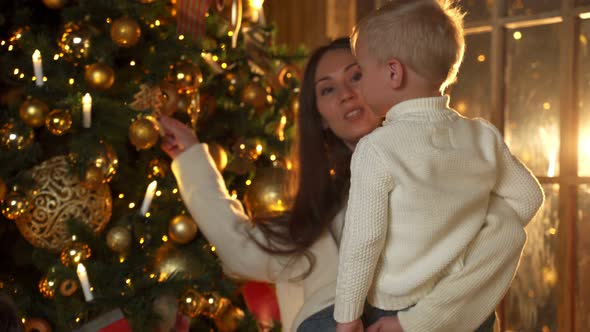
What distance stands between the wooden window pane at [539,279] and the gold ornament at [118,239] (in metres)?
1.40

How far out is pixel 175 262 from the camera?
1959mm

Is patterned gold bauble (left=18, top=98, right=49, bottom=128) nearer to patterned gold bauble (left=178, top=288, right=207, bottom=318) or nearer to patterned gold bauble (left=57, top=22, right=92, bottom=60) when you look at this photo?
patterned gold bauble (left=57, top=22, right=92, bottom=60)

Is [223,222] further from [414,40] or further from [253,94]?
[414,40]

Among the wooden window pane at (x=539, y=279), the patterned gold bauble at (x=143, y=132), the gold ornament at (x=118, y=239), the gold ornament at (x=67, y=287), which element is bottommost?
the wooden window pane at (x=539, y=279)

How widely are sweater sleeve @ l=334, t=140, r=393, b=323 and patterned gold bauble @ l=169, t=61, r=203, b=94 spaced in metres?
0.82

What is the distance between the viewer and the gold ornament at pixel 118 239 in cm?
184

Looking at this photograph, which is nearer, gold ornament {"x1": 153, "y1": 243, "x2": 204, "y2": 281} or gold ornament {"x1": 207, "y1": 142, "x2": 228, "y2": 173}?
gold ornament {"x1": 153, "y1": 243, "x2": 204, "y2": 281}

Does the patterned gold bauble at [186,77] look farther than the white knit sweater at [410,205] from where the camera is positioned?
Yes

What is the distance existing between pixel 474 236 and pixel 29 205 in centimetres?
100

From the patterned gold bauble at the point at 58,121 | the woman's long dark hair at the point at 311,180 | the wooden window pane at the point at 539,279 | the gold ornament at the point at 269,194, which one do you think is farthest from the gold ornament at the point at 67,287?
the wooden window pane at the point at 539,279

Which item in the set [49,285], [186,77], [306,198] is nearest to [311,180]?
[306,198]

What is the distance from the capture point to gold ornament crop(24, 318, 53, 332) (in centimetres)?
184

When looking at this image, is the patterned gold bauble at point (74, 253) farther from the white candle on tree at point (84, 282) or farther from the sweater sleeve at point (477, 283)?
the sweater sleeve at point (477, 283)

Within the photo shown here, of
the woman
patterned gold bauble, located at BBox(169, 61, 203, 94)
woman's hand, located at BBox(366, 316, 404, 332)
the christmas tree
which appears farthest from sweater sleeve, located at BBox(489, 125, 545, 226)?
patterned gold bauble, located at BBox(169, 61, 203, 94)
